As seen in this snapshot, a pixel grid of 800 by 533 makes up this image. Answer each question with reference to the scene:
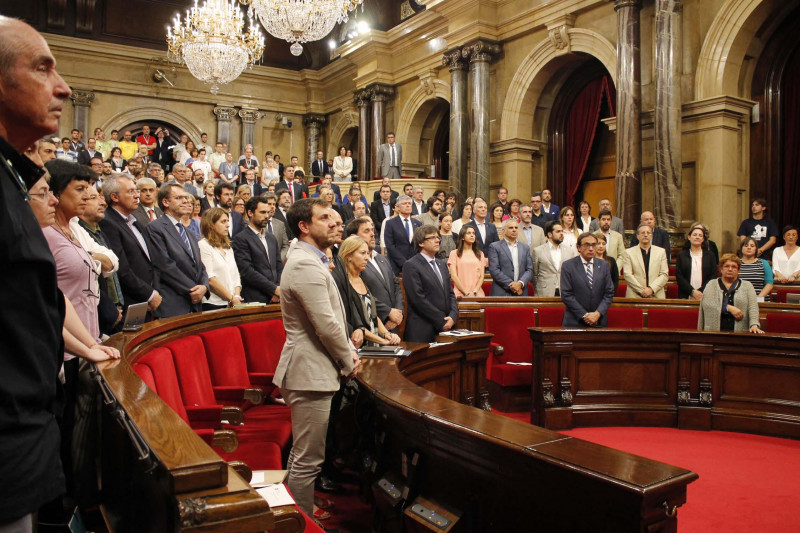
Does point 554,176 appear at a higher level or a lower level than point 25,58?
higher

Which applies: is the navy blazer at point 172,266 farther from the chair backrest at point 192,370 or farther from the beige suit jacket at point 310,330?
the beige suit jacket at point 310,330

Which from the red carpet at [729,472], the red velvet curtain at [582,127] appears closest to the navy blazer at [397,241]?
the red carpet at [729,472]

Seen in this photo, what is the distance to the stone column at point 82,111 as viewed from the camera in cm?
1424

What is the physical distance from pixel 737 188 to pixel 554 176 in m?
3.59

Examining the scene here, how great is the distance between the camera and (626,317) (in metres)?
5.41

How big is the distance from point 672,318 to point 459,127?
688 cm

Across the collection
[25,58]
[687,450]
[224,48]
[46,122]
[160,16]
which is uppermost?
[160,16]

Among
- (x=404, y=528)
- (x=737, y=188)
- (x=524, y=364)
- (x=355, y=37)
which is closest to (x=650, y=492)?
(x=404, y=528)

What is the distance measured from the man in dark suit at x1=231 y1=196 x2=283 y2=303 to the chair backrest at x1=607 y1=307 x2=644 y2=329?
2.93 m

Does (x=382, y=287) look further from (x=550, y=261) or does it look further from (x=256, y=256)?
(x=550, y=261)

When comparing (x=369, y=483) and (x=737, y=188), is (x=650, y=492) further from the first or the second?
(x=737, y=188)

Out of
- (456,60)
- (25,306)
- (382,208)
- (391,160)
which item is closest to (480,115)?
(456,60)

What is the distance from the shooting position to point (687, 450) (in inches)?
157

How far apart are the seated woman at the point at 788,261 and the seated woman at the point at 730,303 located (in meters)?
2.17
